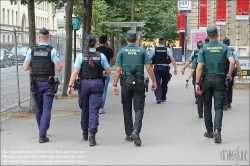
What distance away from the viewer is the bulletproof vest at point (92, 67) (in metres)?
9.17

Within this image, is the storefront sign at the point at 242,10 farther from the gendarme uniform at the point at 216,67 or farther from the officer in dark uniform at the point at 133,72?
the officer in dark uniform at the point at 133,72

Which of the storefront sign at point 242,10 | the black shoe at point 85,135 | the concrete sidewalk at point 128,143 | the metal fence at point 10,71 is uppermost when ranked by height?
the storefront sign at point 242,10

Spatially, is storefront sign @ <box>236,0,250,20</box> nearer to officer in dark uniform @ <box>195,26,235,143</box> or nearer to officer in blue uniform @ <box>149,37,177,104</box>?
officer in blue uniform @ <box>149,37,177,104</box>

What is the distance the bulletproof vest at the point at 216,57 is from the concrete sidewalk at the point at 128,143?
3.98 feet

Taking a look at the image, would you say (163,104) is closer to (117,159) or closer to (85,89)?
(85,89)

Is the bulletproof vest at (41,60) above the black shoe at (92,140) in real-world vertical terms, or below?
above

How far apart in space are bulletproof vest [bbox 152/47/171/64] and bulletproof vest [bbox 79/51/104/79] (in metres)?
6.52

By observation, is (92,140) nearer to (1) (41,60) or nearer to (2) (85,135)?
(2) (85,135)

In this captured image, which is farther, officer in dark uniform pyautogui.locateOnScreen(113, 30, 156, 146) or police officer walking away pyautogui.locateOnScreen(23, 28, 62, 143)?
police officer walking away pyautogui.locateOnScreen(23, 28, 62, 143)

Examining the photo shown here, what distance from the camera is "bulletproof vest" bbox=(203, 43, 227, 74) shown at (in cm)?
942

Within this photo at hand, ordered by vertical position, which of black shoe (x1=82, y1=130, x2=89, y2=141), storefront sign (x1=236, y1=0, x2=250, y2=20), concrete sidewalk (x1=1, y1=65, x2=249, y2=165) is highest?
storefront sign (x1=236, y1=0, x2=250, y2=20)

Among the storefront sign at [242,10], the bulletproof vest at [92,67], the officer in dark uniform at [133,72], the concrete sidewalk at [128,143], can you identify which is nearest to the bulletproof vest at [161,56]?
the concrete sidewalk at [128,143]

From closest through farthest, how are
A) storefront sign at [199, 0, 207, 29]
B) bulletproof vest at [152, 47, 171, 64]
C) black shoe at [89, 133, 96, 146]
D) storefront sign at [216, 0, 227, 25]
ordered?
black shoe at [89, 133, 96, 146] < bulletproof vest at [152, 47, 171, 64] < storefront sign at [216, 0, 227, 25] < storefront sign at [199, 0, 207, 29]

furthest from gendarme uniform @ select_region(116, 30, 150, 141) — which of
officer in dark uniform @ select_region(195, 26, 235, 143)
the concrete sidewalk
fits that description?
officer in dark uniform @ select_region(195, 26, 235, 143)
